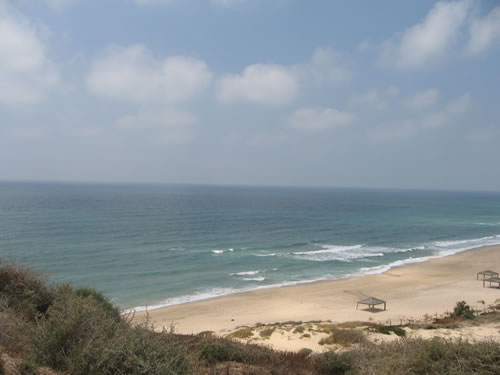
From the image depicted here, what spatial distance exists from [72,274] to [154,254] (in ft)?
36.3

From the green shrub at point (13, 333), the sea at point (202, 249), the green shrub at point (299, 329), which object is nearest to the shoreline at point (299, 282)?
the sea at point (202, 249)

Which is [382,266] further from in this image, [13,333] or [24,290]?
[13,333]

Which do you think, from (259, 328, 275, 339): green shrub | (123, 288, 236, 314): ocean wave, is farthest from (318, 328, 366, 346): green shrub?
(123, 288, 236, 314): ocean wave

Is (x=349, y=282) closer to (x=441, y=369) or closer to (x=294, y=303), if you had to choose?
(x=294, y=303)

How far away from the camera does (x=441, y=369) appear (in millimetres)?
6648

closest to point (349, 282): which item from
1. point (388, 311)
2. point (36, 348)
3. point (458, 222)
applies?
point (388, 311)

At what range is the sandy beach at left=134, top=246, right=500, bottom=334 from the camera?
25562mm

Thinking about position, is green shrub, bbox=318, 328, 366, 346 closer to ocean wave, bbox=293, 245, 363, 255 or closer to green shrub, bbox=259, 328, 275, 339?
green shrub, bbox=259, 328, 275, 339

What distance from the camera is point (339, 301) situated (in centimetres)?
3048

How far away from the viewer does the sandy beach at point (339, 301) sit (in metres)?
25.6

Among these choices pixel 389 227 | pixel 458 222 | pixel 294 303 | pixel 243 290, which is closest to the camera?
pixel 294 303

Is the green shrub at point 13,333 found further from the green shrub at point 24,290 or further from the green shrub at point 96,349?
the green shrub at point 24,290

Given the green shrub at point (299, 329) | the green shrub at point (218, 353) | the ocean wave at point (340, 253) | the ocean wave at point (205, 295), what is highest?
the green shrub at point (218, 353)

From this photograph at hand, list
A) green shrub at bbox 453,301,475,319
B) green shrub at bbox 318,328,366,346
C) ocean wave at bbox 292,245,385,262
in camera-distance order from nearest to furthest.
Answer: green shrub at bbox 318,328,366,346, green shrub at bbox 453,301,475,319, ocean wave at bbox 292,245,385,262
